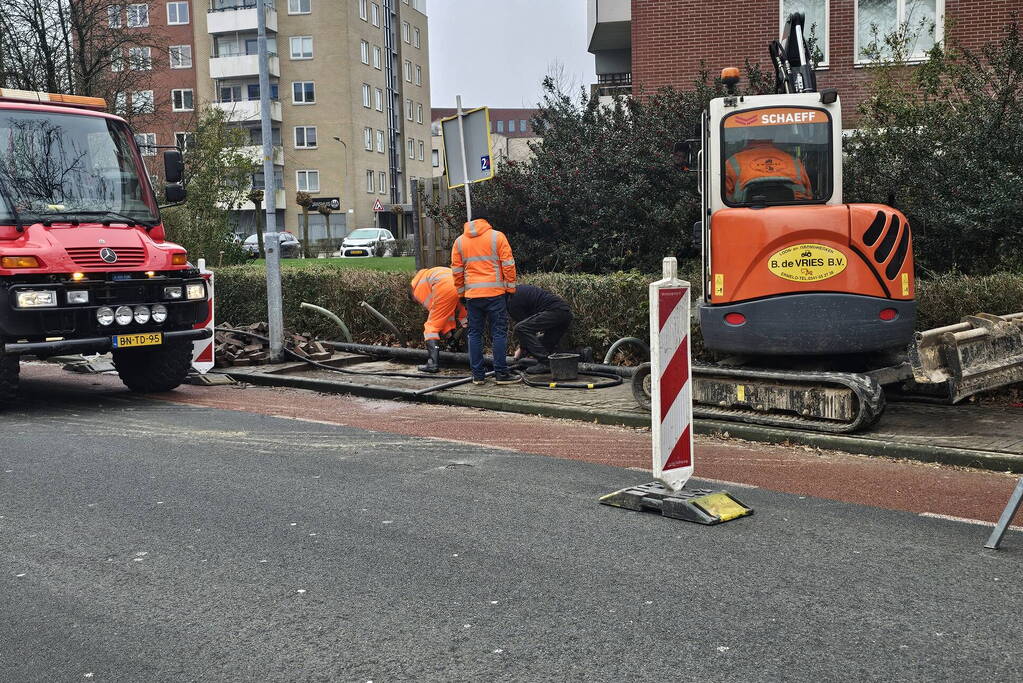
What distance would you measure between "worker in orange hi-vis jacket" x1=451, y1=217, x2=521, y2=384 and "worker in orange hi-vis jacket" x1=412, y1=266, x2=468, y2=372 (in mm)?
794

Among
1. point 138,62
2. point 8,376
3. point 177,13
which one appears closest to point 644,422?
point 8,376

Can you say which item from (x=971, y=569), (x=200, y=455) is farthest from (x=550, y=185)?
(x=971, y=569)

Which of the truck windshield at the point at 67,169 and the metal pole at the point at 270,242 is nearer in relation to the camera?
the truck windshield at the point at 67,169

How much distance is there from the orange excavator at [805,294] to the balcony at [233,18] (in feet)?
210

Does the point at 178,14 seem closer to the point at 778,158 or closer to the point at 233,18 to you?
the point at 233,18

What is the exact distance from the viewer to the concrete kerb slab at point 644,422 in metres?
7.62

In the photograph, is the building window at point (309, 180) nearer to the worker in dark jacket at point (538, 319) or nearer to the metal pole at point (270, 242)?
the metal pole at point (270, 242)

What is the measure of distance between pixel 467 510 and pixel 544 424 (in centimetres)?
346

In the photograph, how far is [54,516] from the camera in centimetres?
617

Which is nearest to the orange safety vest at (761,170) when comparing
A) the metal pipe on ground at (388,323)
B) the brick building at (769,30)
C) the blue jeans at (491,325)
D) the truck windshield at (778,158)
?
the truck windshield at (778,158)

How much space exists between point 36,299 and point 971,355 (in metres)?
8.22

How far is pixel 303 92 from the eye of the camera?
70.1 meters

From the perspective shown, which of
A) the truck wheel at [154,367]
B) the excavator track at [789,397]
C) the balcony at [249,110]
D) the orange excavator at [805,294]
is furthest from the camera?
the balcony at [249,110]

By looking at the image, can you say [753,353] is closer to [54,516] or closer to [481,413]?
[481,413]
